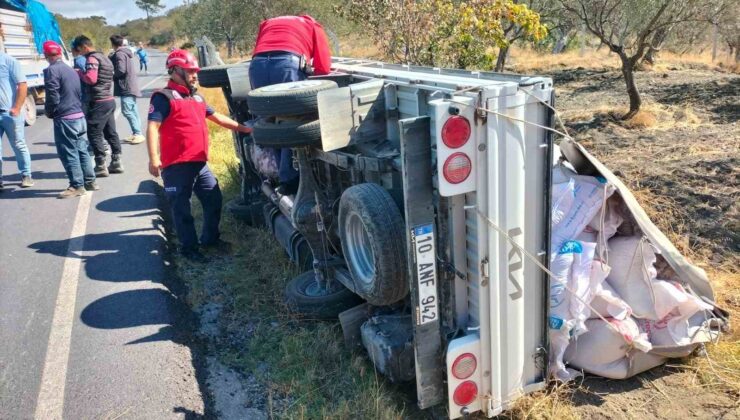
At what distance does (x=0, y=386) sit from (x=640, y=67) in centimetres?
1791

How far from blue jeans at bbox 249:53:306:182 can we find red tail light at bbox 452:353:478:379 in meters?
2.45

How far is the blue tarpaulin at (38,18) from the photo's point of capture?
16969 mm

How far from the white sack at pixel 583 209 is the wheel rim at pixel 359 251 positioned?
114cm

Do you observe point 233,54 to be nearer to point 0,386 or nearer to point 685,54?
point 685,54

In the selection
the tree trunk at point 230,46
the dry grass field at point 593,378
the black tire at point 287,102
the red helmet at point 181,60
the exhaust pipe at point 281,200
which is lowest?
the dry grass field at point 593,378

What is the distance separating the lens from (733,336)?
12.3ft

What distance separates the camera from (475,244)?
286 centimetres

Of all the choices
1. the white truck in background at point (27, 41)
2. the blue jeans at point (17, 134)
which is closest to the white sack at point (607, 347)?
the blue jeans at point (17, 134)

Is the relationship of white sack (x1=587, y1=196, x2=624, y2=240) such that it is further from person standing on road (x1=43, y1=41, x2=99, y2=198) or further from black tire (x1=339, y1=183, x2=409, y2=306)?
person standing on road (x1=43, y1=41, x2=99, y2=198)

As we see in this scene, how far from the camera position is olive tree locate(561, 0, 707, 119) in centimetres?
1050

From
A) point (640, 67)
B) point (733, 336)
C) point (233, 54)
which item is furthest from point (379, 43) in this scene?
point (233, 54)

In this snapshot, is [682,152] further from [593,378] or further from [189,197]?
[189,197]

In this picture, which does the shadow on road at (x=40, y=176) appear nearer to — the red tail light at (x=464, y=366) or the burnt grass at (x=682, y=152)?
the red tail light at (x=464, y=366)

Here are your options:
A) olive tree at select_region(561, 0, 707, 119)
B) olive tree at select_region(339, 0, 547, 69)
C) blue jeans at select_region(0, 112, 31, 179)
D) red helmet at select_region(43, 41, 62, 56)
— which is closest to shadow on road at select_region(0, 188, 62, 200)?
blue jeans at select_region(0, 112, 31, 179)
